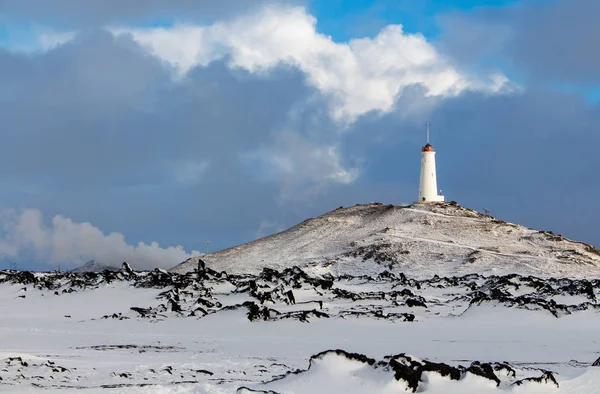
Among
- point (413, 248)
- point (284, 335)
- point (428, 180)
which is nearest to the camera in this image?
point (284, 335)

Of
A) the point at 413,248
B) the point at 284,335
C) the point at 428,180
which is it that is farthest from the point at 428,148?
→ the point at 284,335

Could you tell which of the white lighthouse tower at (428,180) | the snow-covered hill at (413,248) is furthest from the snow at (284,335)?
the white lighthouse tower at (428,180)

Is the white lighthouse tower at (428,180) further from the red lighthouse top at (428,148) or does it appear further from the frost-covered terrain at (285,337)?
the frost-covered terrain at (285,337)

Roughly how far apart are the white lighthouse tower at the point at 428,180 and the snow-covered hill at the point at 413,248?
3835 millimetres

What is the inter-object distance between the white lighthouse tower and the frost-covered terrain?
113 feet

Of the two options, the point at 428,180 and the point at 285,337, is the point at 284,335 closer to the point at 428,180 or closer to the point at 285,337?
the point at 285,337

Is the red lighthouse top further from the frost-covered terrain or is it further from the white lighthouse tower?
the frost-covered terrain

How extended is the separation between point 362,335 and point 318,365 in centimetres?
893

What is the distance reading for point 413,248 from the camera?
175 ft

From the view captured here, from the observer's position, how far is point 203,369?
1305 centimetres

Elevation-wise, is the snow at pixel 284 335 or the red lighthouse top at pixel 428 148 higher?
the red lighthouse top at pixel 428 148

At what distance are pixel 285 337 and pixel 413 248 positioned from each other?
34590 millimetres

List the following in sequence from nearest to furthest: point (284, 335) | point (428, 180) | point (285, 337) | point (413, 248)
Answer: point (285, 337)
point (284, 335)
point (413, 248)
point (428, 180)

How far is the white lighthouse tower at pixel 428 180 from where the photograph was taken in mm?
69562
